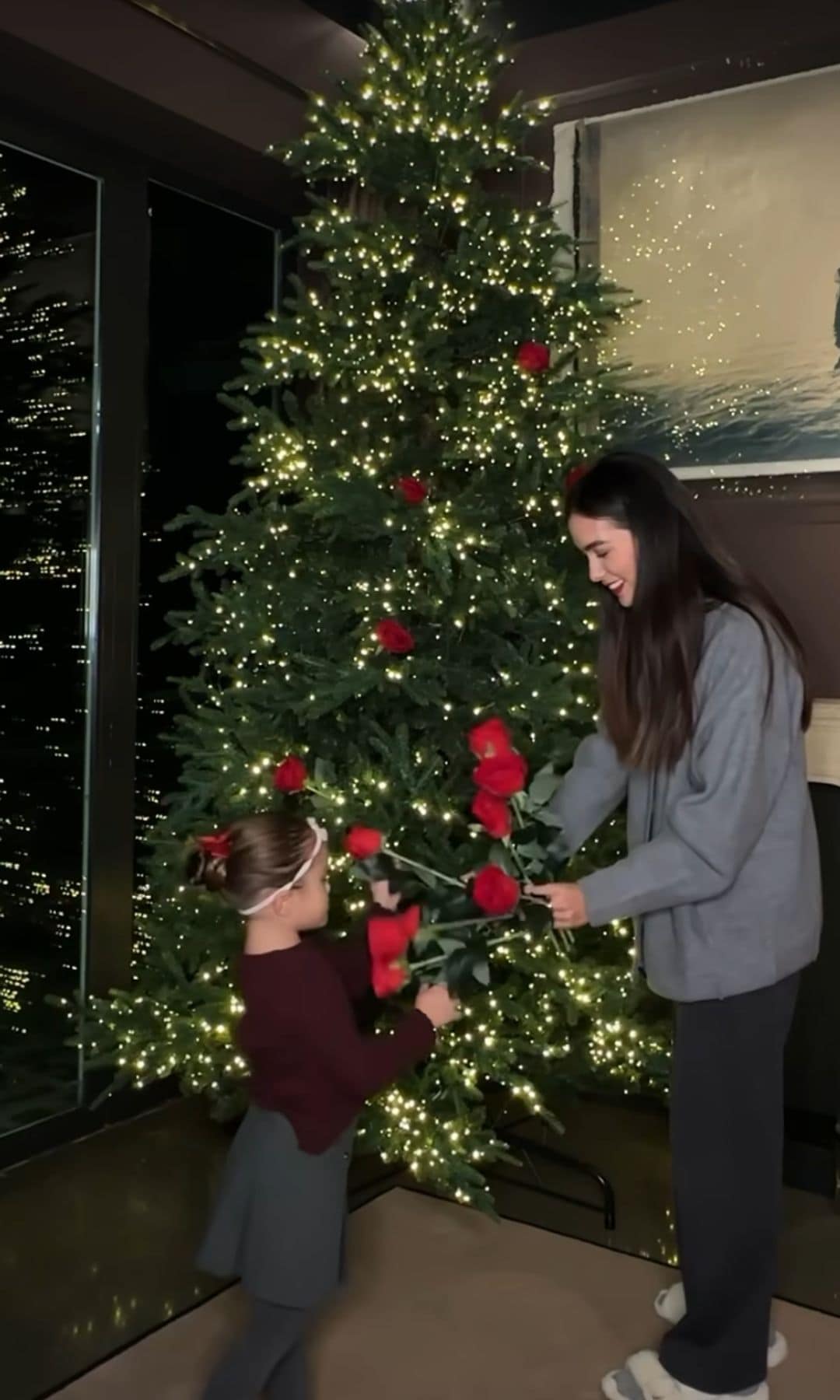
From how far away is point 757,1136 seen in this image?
1.98m

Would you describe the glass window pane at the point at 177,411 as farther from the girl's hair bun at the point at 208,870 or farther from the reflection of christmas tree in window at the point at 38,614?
the girl's hair bun at the point at 208,870

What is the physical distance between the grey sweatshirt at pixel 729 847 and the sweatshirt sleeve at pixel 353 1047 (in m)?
0.34

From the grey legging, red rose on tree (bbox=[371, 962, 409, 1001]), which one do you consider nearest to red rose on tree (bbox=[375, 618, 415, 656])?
red rose on tree (bbox=[371, 962, 409, 1001])

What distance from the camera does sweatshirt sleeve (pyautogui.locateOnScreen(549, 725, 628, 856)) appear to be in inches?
87.5

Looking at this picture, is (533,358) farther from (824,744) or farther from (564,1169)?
(564,1169)

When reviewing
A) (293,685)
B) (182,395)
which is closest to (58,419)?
(182,395)

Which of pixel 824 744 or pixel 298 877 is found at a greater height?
pixel 824 744

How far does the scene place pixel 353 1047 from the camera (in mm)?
1819

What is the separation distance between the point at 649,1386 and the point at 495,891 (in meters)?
1.03

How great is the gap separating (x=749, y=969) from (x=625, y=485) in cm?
78

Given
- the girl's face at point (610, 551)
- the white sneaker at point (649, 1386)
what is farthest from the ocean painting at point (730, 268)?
the white sneaker at point (649, 1386)

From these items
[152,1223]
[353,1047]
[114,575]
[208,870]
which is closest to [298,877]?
[208,870]

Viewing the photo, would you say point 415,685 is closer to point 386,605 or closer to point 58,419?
point 386,605

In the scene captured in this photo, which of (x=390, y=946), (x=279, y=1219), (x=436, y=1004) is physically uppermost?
(x=390, y=946)
